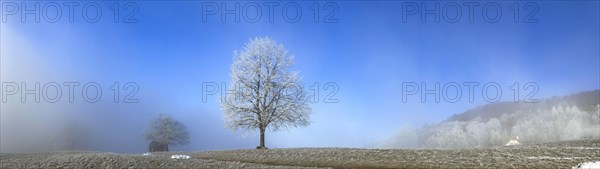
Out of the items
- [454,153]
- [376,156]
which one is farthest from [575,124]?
[376,156]

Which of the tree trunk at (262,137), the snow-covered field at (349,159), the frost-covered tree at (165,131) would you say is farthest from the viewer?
the frost-covered tree at (165,131)

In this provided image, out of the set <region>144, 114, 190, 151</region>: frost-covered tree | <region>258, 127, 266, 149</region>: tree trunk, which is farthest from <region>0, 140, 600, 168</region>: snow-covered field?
<region>144, 114, 190, 151</region>: frost-covered tree

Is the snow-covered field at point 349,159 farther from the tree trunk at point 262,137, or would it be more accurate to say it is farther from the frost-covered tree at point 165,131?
the frost-covered tree at point 165,131

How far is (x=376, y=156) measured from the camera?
30547mm

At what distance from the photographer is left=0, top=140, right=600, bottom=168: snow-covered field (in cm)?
2311

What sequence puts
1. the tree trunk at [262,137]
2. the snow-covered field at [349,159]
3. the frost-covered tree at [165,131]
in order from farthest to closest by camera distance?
1. the frost-covered tree at [165,131]
2. the tree trunk at [262,137]
3. the snow-covered field at [349,159]

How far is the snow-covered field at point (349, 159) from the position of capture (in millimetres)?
23109

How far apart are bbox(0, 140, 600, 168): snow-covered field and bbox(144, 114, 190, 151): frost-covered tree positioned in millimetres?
43739

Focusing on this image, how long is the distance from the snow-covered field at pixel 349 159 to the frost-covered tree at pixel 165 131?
143 feet

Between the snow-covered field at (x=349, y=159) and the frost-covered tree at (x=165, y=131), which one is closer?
the snow-covered field at (x=349, y=159)

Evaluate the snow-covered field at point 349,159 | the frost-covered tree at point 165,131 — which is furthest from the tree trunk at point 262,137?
the frost-covered tree at point 165,131

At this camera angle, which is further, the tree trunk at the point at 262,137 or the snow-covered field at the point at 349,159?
the tree trunk at the point at 262,137

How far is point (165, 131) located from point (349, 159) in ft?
176

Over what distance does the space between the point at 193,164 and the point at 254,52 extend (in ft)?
62.9
